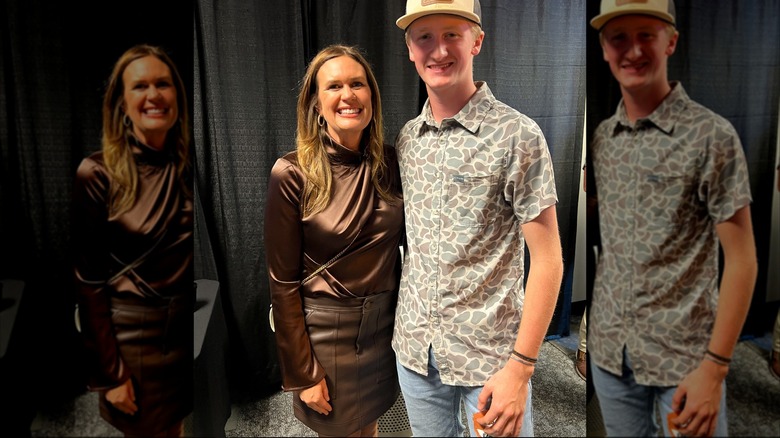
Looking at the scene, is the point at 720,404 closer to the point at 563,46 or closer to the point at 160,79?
the point at 563,46

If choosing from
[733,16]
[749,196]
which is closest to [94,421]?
[749,196]

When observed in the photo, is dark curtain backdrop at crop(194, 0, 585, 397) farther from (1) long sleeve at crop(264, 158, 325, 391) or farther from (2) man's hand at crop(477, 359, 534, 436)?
(2) man's hand at crop(477, 359, 534, 436)

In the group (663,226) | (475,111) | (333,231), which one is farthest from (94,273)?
(663,226)

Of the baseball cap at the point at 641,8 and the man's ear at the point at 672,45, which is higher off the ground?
the baseball cap at the point at 641,8

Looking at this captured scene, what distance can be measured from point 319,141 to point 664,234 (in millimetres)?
970

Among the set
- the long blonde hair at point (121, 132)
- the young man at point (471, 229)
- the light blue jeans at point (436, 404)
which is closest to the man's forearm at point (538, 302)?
the young man at point (471, 229)

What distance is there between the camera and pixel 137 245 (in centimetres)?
150

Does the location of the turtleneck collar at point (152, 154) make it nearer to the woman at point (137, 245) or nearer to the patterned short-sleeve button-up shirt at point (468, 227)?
the woman at point (137, 245)

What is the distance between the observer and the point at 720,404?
1434 millimetres

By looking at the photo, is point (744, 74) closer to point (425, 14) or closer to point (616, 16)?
point (616, 16)

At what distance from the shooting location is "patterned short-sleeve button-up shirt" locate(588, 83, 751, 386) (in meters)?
1.31

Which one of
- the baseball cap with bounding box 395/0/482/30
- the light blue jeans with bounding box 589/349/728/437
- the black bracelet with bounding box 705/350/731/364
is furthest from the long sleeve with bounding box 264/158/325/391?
the black bracelet with bounding box 705/350/731/364

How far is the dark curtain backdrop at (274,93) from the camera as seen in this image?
1.48m

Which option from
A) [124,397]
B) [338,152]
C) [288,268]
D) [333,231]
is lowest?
[124,397]
